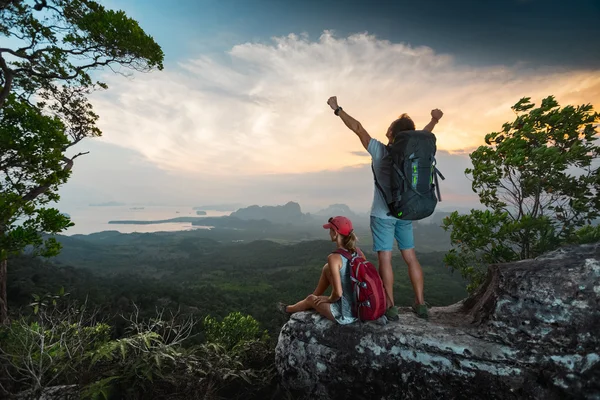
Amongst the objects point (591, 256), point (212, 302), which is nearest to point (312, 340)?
point (591, 256)

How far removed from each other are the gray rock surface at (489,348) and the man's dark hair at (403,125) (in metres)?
2.04

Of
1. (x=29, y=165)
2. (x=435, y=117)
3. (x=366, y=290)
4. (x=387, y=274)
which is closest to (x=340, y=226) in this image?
(x=366, y=290)

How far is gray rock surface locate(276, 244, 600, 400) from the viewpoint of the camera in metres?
2.40

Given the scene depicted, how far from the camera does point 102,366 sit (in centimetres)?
309

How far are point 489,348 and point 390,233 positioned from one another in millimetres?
1475

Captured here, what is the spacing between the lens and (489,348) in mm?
2613

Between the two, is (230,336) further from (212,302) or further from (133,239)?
(133,239)

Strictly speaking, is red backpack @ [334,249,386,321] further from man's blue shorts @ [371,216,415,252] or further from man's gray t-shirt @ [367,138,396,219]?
man's gray t-shirt @ [367,138,396,219]

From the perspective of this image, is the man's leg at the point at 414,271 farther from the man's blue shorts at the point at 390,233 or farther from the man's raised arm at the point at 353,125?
the man's raised arm at the point at 353,125

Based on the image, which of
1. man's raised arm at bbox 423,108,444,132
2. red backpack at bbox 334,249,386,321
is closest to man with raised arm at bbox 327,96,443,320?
red backpack at bbox 334,249,386,321

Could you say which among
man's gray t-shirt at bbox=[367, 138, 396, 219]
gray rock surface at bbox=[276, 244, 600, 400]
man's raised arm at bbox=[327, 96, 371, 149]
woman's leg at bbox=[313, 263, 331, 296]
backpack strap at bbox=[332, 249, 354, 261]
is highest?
man's raised arm at bbox=[327, 96, 371, 149]

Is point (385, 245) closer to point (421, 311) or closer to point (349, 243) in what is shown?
point (349, 243)

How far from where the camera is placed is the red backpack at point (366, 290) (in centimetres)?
301

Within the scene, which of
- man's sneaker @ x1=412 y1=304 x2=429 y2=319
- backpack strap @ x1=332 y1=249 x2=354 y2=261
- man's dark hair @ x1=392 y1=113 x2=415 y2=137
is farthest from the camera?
man's sneaker @ x1=412 y1=304 x2=429 y2=319
